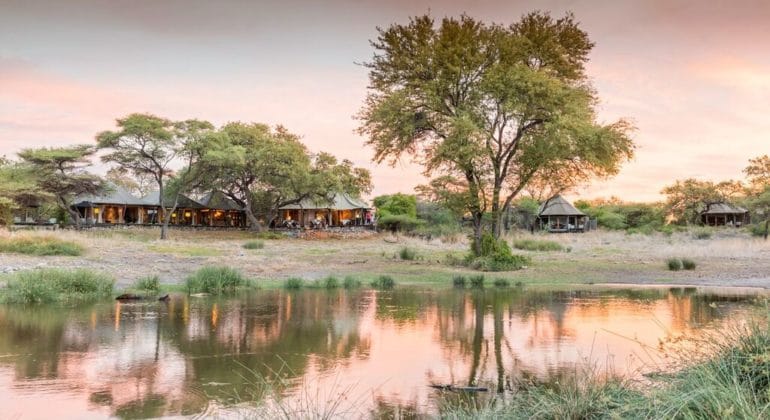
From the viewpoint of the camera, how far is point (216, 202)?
69438 millimetres

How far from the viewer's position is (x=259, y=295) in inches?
810

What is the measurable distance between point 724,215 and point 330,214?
4811cm

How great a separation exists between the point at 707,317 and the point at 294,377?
1033 cm

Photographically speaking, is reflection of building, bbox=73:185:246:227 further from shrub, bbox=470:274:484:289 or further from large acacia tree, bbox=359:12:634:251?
shrub, bbox=470:274:484:289

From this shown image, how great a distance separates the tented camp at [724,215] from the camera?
244ft

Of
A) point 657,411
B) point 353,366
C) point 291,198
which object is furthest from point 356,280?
point 291,198

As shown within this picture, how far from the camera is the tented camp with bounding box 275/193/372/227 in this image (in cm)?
7073

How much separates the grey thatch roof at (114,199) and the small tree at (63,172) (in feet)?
11.4

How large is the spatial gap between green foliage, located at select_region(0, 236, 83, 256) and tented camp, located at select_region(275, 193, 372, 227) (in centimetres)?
3814

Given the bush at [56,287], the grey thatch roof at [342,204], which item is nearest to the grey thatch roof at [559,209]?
the grey thatch roof at [342,204]

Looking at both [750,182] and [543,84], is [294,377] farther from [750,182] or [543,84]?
[750,182]

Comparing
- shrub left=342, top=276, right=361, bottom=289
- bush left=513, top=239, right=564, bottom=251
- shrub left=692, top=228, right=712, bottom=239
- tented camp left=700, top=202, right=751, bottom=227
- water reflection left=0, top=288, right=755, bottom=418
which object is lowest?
water reflection left=0, top=288, right=755, bottom=418

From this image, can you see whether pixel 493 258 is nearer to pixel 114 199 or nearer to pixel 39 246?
pixel 39 246

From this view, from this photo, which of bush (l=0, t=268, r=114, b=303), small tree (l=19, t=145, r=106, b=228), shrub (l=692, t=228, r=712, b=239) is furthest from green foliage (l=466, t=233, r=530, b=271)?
small tree (l=19, t=145, r=106, b=228)
